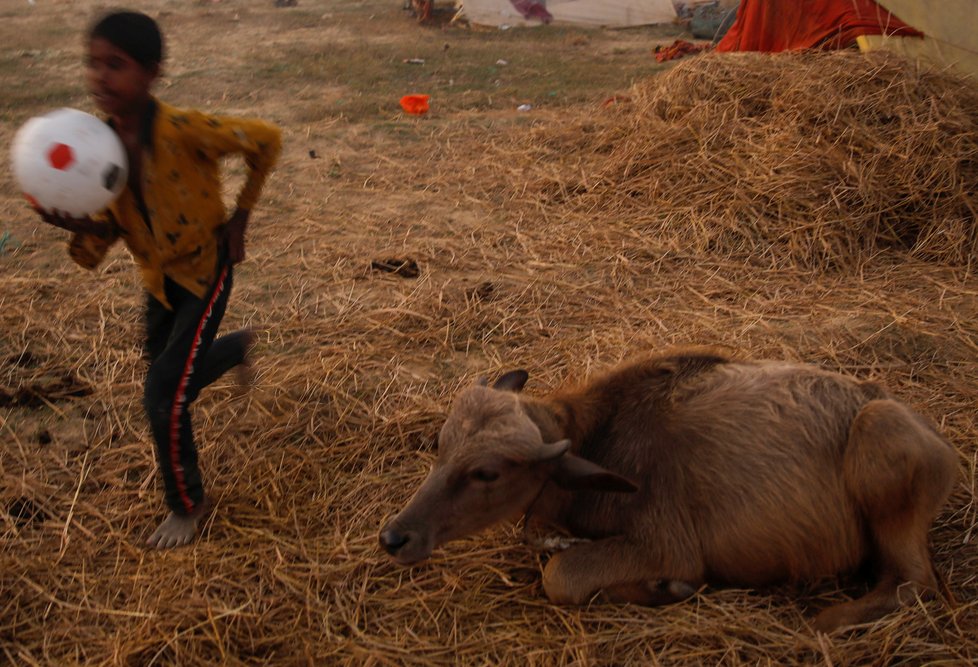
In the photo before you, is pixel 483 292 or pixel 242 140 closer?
pixel 242 140

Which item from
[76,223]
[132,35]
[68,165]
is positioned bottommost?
[76,223]

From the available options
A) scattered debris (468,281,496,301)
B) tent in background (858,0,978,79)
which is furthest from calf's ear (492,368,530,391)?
tent in background (858,0,978,79)

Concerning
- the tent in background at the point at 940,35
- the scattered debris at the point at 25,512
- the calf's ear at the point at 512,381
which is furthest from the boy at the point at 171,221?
the tent in background at the point at 940,35

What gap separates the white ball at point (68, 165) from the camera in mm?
3074

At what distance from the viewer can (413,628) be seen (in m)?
3.11

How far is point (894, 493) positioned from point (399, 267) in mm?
3766

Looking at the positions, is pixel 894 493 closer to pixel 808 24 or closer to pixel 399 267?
pixel 399 267

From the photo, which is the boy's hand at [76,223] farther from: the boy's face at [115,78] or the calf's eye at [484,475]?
the calf's eye at [484,475]

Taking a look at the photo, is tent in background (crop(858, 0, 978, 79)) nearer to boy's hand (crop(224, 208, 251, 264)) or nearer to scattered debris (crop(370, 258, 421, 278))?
scattered debris (crop(370, 258, 421, 278))

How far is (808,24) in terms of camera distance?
8.34 metres

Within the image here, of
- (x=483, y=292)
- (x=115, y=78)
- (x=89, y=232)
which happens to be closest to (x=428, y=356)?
(x=483, y=292)

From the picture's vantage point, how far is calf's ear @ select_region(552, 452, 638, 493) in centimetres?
303

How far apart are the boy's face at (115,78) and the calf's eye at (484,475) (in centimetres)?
196

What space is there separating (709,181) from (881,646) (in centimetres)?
456
